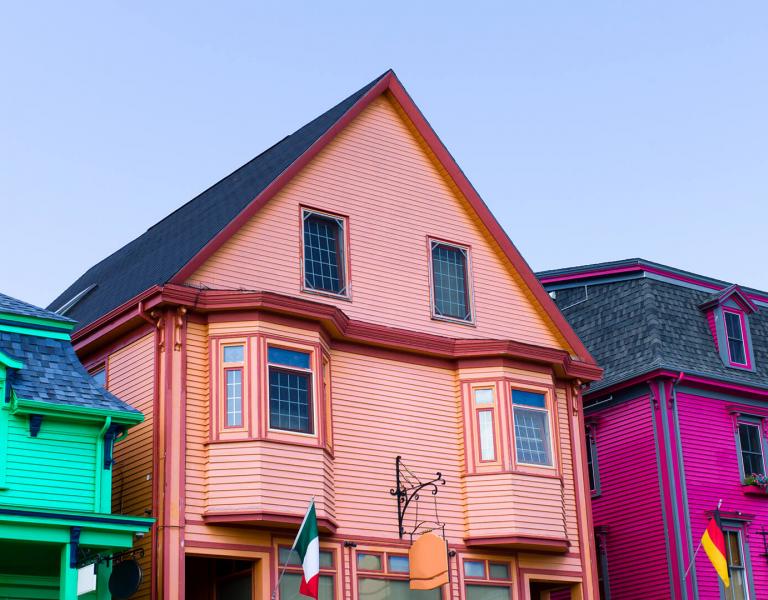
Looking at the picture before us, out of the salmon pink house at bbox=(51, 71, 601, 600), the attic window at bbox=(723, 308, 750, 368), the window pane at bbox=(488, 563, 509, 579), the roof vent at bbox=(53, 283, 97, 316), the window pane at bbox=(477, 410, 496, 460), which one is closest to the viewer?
the salmon pink house at bbox=(51, 71, 601, 600)

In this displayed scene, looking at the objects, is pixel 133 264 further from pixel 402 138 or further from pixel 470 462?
pixel 470 462

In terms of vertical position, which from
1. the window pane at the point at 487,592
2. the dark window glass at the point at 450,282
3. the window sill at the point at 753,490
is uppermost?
the dark window glass at the point at 450,282

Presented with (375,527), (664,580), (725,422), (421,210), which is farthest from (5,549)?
(725,422)

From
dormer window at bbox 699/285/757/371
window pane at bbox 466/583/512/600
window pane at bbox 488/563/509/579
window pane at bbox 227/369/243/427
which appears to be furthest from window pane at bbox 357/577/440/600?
dormer window at bbox 699/285/757/371

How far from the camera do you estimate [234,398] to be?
77.0ft

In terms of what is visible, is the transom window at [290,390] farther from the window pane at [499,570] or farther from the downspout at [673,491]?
the downspout at [673,491]

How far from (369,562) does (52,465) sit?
22.1 ft

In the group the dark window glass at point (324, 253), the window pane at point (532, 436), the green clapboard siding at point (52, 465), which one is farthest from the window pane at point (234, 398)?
the window pane at point (532, 436)

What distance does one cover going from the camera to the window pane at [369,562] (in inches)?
966

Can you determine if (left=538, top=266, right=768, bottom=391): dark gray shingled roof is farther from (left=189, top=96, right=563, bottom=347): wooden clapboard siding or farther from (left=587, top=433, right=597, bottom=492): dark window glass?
(left=189, top=96, right=563, bottom=347): wooden clapboard siding

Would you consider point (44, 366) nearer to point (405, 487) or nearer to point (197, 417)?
point (197, 417)

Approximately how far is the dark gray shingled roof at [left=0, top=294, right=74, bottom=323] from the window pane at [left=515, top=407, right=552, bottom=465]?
32.0ft

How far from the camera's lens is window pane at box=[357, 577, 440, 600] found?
2452 centimetres

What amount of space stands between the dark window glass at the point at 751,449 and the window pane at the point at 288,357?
1461 cm
